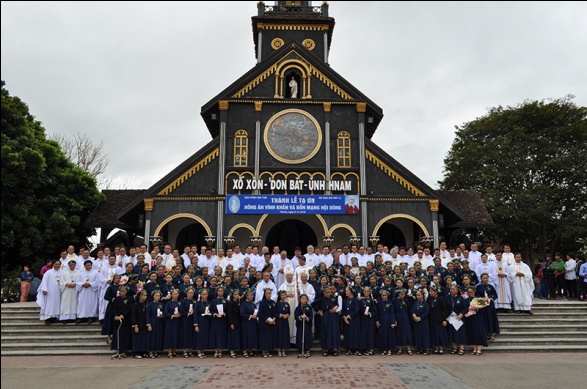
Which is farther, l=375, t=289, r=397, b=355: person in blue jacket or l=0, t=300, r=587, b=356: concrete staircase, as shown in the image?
l=0, t=300, r=587, b=356: concrete staircase

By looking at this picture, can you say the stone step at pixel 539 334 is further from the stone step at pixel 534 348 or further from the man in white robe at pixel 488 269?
the man in white robe at pixel 488 269

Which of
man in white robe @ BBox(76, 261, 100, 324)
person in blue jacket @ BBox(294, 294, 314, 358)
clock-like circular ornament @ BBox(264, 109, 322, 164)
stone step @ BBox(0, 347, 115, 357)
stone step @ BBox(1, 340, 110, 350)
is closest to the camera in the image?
person in blue jacket @ BBox(294, 294, 314, 358)

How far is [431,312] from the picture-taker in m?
11.8

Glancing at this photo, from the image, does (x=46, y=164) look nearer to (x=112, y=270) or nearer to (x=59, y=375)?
(x=112, y=270)

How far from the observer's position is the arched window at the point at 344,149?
21312 mm

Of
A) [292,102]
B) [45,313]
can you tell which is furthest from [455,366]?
[292,102]

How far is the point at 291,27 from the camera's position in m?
27.0

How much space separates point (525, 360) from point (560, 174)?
27.2 meters

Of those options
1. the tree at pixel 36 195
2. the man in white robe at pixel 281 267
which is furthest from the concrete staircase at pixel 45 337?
the tree at pixel 36 195

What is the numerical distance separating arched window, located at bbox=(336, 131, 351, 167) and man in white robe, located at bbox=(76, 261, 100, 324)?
11.7m

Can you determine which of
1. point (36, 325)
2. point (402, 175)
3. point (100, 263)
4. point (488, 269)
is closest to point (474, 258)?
point (488, 269)

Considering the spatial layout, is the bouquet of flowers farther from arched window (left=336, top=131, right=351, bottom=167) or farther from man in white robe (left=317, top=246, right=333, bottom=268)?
arched window (left=336, top=131, right=351, bottom=167)

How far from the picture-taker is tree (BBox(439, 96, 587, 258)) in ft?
108

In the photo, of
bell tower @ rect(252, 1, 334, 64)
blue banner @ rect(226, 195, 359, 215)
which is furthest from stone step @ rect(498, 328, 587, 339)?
bell tower @ rect(252, 1, 334, 64)
